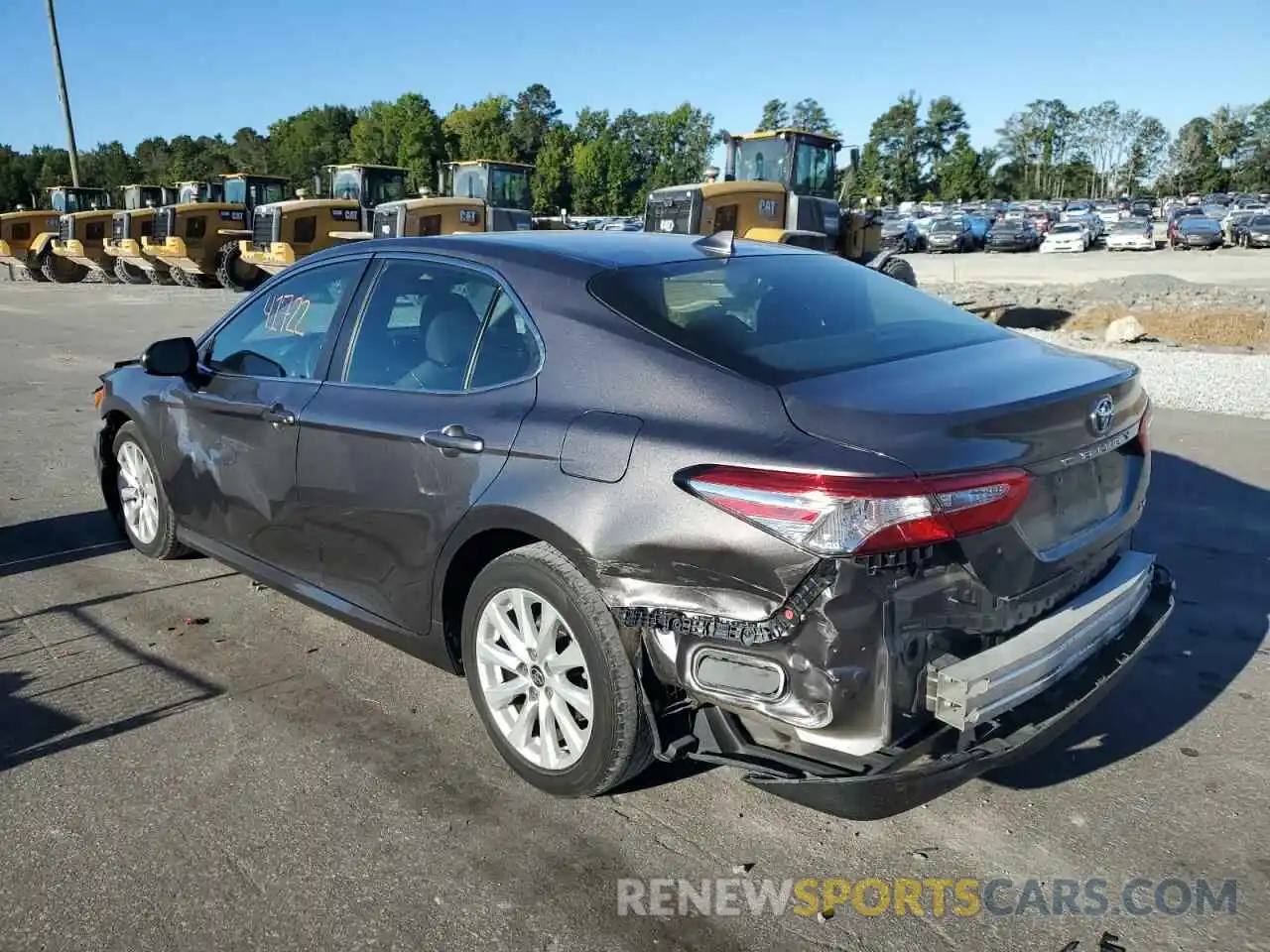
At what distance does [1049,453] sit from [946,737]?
0.80m

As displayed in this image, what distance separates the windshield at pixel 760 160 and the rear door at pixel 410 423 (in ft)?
54.4

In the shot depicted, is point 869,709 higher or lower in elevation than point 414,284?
lower

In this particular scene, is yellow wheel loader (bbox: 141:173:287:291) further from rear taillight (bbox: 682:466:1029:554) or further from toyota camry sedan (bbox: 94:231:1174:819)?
rear taillight (bbox: 682:466:1029:554)

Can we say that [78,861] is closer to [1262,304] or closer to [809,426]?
[809,426]

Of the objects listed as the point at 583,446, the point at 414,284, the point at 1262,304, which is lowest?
the point at 1262,304

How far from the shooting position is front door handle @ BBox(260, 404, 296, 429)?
13.0 ft

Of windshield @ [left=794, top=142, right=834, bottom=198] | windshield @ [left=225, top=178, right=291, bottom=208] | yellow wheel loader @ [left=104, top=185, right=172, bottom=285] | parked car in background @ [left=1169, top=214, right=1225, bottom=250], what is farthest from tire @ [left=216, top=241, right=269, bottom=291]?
parked car in background @ [left=1169, top=214, right=1225, bottom=250]

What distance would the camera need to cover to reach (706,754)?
110 inches

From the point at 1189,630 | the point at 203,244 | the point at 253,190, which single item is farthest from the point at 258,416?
the point at 253,190

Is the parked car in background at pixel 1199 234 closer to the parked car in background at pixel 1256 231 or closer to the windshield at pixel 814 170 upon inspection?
the parked car in background at pixel 1256 231

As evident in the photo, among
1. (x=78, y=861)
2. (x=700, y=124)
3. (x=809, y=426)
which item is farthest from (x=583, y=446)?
(x=700, y=124)

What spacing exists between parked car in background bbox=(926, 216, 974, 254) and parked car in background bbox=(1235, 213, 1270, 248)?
11460 mm

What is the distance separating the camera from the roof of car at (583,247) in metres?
3.51

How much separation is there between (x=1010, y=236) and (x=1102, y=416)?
49178 millimetres
